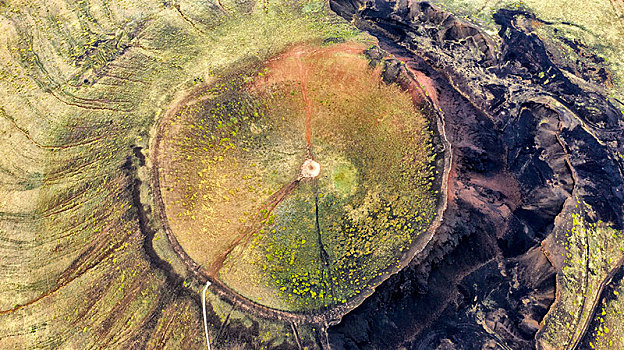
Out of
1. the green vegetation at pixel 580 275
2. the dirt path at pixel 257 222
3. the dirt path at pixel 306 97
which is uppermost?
the dirt path at pixel 306 97

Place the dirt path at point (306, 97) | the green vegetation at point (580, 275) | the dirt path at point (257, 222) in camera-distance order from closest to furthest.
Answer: the green vegetation at point (580, 275)
the dirt path at point (257, 222)
the dirt path at point (306, 97)

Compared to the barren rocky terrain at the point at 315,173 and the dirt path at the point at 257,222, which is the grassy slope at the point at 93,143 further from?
the dirt path at the point at 257,222

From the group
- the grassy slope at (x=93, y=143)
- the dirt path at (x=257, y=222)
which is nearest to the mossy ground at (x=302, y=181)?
the dirt path at (x=257, y=222)

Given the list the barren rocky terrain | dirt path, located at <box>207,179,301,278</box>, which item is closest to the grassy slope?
the barren rocky terrain

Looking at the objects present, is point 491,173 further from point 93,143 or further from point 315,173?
point 93,143

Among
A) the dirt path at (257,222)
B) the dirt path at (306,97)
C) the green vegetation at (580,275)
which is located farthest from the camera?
the dirt path at (306,97)

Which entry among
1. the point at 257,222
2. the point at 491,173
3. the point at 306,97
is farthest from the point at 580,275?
the point at 306,97

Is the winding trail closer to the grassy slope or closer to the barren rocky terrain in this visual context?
the barren rocky terrain
